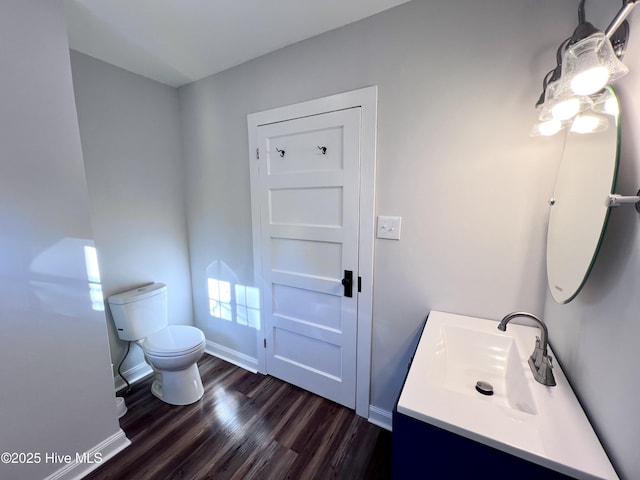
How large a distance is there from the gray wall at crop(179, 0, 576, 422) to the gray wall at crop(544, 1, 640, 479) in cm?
34

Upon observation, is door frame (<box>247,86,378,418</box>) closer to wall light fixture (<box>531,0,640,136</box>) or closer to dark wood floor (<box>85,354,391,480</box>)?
dark wood floor (<box>85,354,391,480</box>)

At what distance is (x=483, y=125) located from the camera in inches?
48.0

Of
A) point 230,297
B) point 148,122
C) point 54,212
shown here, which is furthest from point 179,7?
point 230,297

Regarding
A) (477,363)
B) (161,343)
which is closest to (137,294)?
(161,343)

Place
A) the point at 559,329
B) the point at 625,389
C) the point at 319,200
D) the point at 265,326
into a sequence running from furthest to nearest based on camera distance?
Answer: the point at 265,326 < the point at 319,200 < the point at 559,329 < the point at 625,389

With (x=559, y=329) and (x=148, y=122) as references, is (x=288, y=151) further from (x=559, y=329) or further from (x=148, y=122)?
(x=559, y=329)

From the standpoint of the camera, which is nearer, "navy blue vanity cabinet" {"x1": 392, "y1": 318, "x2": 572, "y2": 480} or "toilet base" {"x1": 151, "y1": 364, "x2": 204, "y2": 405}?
"navy blue vanity cabinet" {"x1": 392, "y1": 318, "x2": 572, "y2": 480}

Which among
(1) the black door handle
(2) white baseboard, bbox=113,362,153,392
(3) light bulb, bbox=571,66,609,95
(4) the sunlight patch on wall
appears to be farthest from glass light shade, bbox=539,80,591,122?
(2) white baseboard, bbox=113,362,153,392

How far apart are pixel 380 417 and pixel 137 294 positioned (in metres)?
1.95

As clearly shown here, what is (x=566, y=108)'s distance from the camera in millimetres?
823

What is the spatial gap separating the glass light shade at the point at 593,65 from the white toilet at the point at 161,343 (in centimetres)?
224

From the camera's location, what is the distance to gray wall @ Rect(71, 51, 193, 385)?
5.88 feet

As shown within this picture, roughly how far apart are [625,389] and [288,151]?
1.76 meters

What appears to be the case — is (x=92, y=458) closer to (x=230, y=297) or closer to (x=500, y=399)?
(x=230, y=297)
